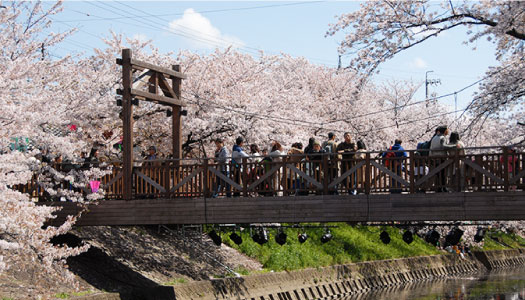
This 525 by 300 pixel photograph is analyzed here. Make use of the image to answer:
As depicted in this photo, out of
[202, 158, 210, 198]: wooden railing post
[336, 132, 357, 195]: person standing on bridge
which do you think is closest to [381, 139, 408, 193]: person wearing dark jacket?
[336, 132, 357, 195]: person standing on bridge

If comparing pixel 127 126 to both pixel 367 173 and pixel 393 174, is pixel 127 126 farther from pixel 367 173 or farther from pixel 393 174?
pixel 393 174

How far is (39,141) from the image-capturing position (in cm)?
1764

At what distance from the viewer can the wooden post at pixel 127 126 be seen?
18.5 m

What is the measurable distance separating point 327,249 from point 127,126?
44.3 feet

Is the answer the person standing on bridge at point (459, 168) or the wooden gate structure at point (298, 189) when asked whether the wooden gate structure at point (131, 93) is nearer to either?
the wooden gate structure at point (298, 189)

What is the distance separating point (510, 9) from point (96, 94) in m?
11.1

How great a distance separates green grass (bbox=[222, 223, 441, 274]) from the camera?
85.5ft

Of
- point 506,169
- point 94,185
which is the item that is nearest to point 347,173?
point 506,169

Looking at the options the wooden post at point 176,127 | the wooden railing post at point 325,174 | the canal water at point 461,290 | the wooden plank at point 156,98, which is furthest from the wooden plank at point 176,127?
the canal water at point 461,290

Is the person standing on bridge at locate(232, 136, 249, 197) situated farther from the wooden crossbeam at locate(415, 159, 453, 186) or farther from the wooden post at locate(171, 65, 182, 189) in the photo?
the wooden crossbeam at locate(415, 159, 453, 186)

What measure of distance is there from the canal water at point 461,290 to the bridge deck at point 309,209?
10632 millimetres

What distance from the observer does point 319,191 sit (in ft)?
56.1

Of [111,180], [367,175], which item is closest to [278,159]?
[367,175]

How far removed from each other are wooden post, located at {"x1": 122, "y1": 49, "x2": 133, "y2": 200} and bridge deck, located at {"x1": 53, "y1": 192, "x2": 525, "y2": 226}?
415 mm
